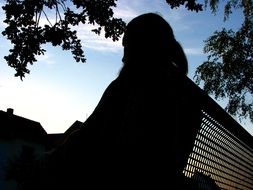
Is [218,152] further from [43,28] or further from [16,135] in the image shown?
[16,135]

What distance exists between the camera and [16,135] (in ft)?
127

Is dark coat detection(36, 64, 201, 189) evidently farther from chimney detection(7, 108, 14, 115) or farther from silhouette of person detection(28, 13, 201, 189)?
chimney detection(7, 108, 14, 115)

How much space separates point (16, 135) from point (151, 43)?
1519 inches

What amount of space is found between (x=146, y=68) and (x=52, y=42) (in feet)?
19.6

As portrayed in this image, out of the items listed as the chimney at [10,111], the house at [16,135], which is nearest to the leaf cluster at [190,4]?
the house at [16,135]

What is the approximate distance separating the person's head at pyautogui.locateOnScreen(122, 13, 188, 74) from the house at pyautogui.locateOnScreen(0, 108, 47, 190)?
1334 inches

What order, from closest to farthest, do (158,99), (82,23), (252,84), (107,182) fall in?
(107,182)
(158,99)
(82,23)
(252,84)

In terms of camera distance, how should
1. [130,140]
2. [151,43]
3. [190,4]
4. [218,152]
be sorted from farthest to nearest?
[190,4], [218,152], [151,43], [130,140]

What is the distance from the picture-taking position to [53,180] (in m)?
1.38

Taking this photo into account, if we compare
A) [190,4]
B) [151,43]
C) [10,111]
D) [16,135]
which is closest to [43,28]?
[190,4]

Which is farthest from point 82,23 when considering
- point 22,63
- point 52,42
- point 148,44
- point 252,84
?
point 252,84

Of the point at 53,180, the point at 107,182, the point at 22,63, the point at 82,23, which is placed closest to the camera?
the point at 53,180

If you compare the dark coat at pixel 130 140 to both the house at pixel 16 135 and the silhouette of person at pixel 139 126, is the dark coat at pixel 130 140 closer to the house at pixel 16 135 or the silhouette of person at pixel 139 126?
the silhouette of person at pixel 139 126

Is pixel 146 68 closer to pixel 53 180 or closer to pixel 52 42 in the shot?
pixel 53 180
